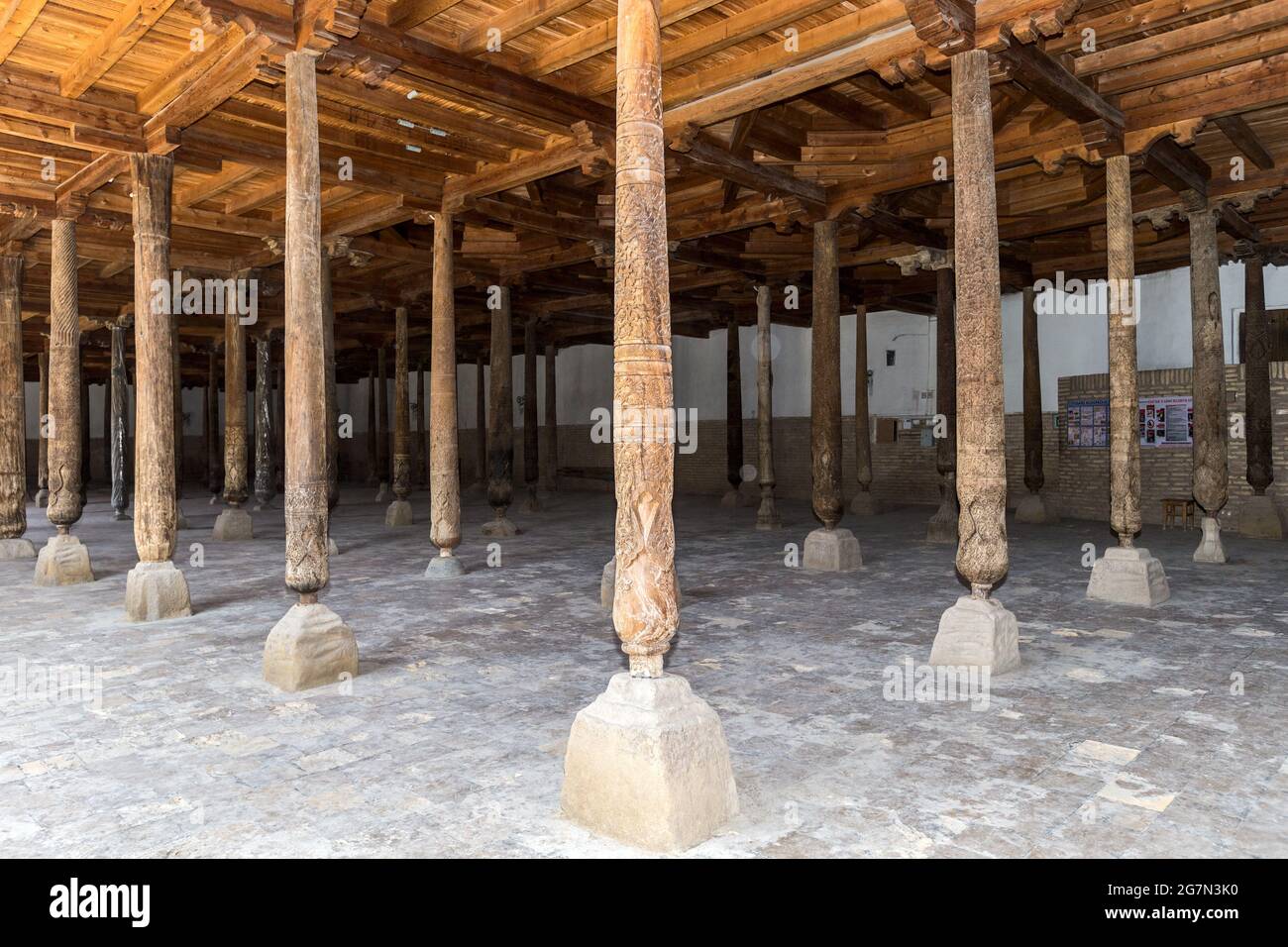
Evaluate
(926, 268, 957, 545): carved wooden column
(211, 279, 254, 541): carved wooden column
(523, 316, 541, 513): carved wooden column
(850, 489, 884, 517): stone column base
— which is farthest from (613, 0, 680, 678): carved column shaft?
(523, 316, 541, 513): carved wooden column

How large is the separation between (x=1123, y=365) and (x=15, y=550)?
13781 mm

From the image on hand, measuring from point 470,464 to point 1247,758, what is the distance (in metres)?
27.6

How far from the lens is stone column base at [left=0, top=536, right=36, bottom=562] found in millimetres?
11938

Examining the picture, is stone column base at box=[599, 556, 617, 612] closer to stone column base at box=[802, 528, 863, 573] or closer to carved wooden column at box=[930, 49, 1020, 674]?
carved wooden column at box=[930, 49, 1020, 674]

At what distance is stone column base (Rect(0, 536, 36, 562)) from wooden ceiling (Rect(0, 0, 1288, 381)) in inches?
156

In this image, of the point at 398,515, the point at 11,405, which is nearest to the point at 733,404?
the point at 398,515

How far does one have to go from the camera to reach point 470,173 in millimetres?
10242

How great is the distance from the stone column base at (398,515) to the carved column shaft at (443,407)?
5.89 metres

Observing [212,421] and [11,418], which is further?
[212,421]

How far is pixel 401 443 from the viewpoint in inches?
665

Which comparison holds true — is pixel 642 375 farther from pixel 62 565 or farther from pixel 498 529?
pixel 498 529

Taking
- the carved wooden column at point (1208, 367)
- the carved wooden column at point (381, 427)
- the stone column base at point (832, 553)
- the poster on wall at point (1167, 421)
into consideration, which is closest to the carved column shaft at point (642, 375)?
the stone column base at point (832, 553)

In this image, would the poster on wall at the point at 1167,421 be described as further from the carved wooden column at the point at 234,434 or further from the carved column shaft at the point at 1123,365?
the carved wooden column at the point at 234,434
